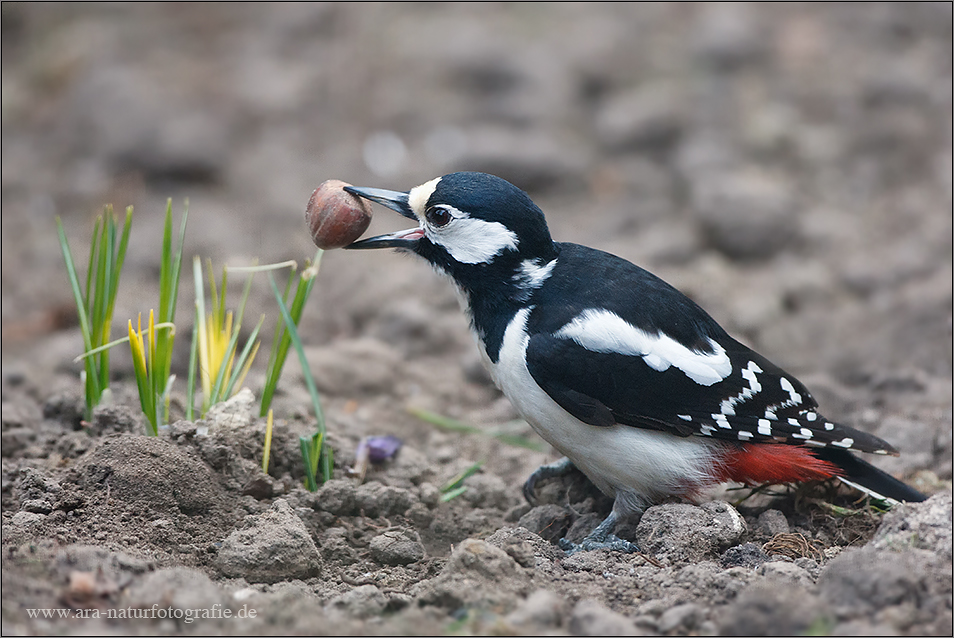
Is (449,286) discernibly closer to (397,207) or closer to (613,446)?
(397,207)

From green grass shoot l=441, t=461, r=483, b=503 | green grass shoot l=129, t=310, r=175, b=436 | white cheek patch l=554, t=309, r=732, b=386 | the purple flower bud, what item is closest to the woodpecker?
white cheek patch l=554, t=309, r=732, b=386

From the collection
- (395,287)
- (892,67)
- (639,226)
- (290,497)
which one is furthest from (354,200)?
(892,67)

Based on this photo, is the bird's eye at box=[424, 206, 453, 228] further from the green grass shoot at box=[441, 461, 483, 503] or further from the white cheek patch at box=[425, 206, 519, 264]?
the green grass shoot at box=[441, 461, 483, 503]

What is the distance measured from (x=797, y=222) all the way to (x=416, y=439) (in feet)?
11.2

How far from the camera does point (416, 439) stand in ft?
15.6

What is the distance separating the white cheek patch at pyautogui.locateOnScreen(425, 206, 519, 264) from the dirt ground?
957 millimetres

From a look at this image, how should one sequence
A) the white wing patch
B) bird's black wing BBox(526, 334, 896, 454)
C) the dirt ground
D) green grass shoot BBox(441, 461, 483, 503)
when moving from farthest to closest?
green grass shoot BBox(441, 461, 483, 503), the white wing patch, bird's black wing BBox(526, 334, 896, 454), the dirt ground

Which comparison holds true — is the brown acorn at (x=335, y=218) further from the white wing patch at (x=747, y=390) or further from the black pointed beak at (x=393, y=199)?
the white wing patch at (x=747, y=390)

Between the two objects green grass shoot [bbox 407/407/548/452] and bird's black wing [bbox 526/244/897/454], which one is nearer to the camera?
bird's black wing [bbox 526/244/897/454]

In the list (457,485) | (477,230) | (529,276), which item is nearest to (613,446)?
(529,276)

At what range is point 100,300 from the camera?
3.65 m

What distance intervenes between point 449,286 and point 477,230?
0.65 meters

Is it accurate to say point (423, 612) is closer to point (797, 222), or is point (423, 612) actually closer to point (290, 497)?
point (290, 497)

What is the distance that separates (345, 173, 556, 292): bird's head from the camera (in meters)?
3.68
